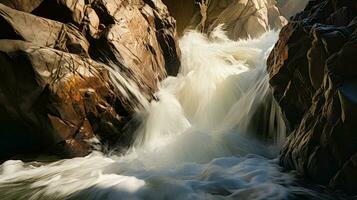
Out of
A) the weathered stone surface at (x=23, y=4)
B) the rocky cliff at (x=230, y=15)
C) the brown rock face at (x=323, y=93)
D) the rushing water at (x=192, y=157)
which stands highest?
the rocky cliff at (x=230, y=15)

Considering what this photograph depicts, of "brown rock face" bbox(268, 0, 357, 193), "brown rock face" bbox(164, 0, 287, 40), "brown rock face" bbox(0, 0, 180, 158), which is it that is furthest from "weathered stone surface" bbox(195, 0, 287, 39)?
"brown rock face" bbox(268, 0, 357, 193)

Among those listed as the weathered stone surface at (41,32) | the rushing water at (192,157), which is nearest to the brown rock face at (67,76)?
the weathered stone surface at (41,32)

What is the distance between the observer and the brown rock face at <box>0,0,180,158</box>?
6.87 m

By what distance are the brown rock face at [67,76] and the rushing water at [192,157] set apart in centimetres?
47

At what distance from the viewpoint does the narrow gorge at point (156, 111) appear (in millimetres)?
4922

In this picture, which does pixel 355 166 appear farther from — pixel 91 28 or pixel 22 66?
pixel 91 28

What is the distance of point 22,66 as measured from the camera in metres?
6.75

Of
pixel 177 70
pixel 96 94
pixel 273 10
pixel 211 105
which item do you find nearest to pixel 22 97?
pixel 96 94

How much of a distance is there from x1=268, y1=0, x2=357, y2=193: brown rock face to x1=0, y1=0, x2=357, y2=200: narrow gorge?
0.06 ft

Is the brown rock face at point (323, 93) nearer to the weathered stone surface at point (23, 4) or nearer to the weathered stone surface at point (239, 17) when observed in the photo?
the weathered stone surface at point (23, 4)

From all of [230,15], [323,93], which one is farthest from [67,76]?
[230,15]

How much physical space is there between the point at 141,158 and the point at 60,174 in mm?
1509

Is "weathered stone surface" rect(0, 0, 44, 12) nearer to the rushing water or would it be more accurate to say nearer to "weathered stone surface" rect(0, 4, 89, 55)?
"weathered stone surface" rect(0, 4, 89, 55)

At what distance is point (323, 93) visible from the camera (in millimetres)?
5230
